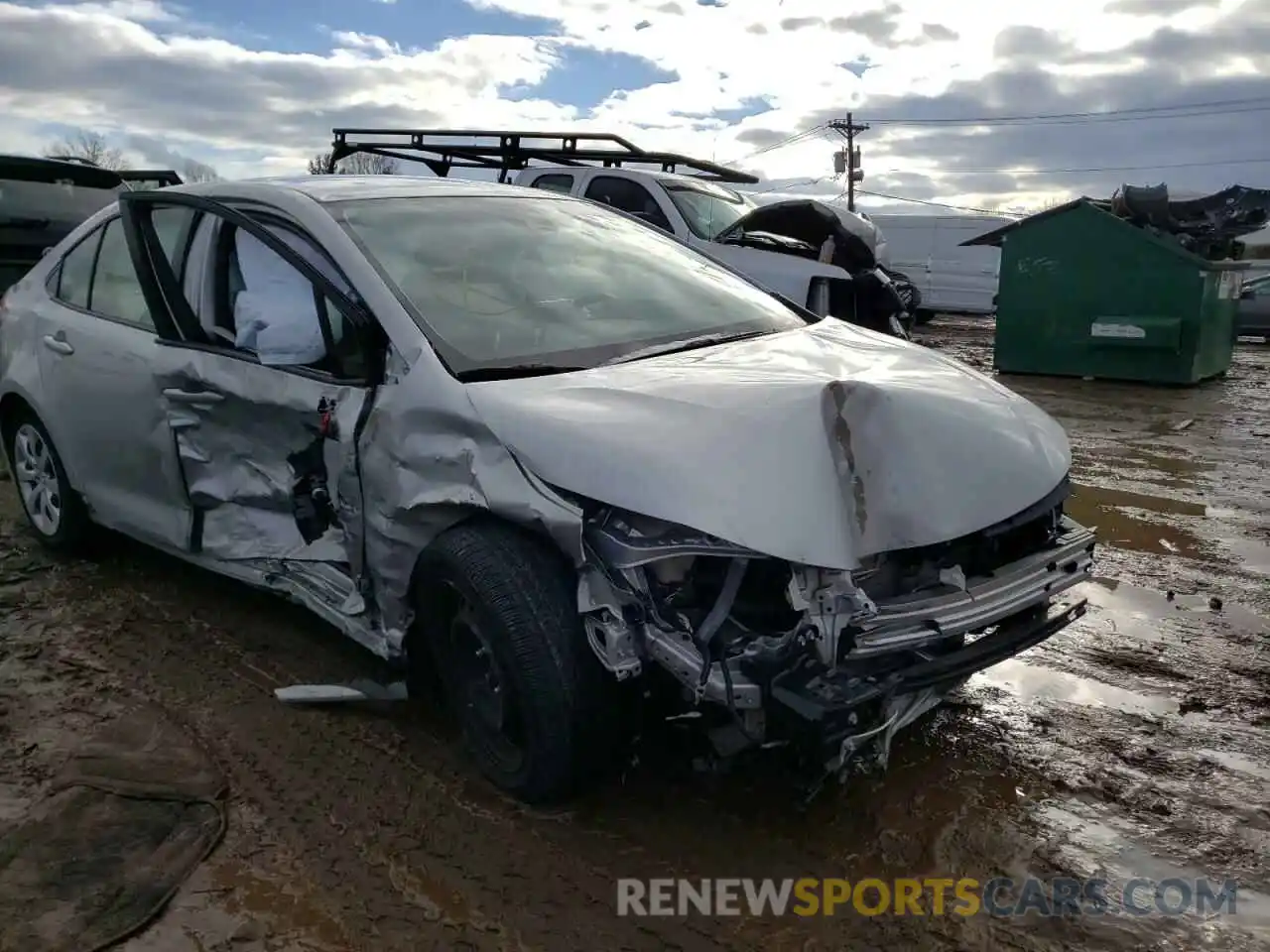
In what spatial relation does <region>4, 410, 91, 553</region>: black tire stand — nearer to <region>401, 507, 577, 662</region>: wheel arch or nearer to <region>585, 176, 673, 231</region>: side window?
<region>401, 507, 577, 662</region>: wheel arch

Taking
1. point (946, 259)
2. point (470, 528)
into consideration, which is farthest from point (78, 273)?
point (946, 259)

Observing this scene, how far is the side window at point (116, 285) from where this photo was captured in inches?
163

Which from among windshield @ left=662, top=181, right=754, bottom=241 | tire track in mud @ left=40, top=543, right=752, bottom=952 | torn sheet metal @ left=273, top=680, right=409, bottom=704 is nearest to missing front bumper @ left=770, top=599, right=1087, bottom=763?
tire track in mud @ left=40, top=543, right=752, bottom=952

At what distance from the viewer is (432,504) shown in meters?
2.91

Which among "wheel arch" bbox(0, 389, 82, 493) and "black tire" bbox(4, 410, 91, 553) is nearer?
"wheel arch" bbox(0, 389, 82, 493)

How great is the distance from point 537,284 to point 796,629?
1.63 meters

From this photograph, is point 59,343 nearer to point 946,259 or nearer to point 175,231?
point 175,231

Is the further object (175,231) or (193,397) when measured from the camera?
(175,231)

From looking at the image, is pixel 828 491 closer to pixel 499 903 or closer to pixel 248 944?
pixel 499 903

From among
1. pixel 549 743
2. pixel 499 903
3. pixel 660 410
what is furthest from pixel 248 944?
pixel 660 410

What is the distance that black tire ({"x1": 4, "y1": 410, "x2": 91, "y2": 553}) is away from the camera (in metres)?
4.68

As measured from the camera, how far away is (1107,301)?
1127cm

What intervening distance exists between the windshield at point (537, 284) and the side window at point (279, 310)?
0.22 metres

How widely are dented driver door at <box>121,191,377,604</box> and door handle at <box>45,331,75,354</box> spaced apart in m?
0.71
